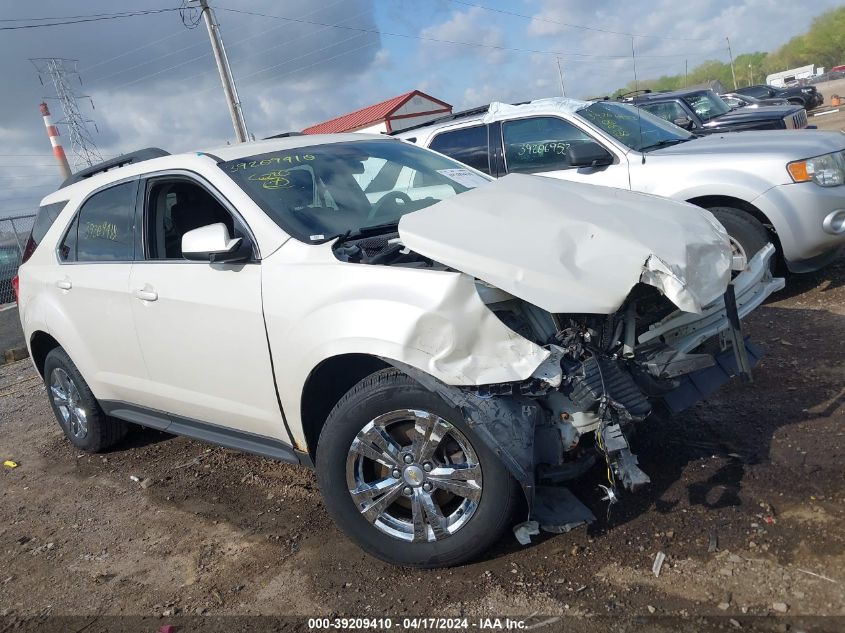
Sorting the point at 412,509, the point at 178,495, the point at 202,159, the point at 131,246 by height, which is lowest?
the point at 178,495

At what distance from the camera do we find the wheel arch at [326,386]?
10.6 ft

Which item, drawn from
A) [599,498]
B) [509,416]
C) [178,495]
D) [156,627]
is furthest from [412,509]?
[178,495]

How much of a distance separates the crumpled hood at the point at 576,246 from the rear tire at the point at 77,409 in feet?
10.1

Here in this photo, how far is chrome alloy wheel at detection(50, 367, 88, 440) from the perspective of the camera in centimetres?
513

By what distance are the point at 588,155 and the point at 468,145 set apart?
1503 millimetres

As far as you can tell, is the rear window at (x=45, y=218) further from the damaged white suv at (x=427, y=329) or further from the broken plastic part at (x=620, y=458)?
the broken plastic part at (x=620, y=458)

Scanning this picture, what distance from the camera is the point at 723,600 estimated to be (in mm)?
2529

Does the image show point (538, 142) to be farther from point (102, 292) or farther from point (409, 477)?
point (409, 477)

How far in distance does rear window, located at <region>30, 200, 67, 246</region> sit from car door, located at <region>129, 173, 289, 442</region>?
1.25 metres

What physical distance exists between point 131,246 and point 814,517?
150 inches

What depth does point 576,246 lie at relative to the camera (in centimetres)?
285

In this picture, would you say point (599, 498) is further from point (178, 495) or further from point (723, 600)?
point (178, 495)

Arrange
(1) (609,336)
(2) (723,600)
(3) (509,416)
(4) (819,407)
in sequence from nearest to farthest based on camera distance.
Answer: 1. (2) (723,600)
2. (3) (509,416)
3. (1) (609,336)
4. (4) (819,407)

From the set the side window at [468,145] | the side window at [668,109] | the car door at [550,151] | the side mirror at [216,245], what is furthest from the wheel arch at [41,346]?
the side window at [668,109]
